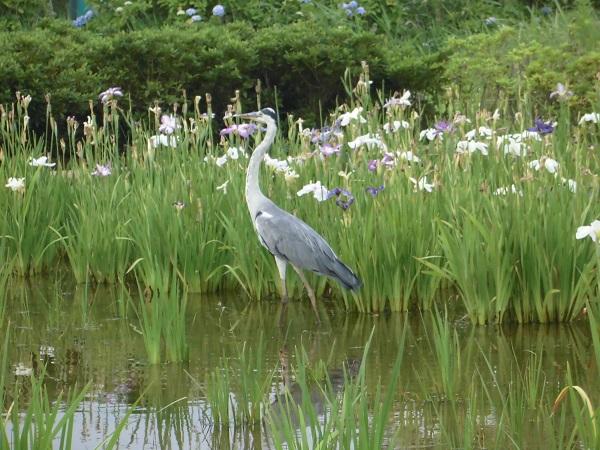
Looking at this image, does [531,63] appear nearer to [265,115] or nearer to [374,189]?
[265,115]

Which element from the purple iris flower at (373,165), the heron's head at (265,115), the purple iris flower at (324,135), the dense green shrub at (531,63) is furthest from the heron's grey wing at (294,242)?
the dense green shrub at (531,63)

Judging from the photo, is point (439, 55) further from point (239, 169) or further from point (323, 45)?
point (239, 169)

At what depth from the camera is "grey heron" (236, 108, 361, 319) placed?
604 cm

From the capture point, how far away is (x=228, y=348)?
5.60m

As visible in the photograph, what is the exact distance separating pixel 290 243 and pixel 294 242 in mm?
22

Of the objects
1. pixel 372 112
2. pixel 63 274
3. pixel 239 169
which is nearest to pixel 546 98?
pixel 372 112

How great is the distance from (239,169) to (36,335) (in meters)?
1.97

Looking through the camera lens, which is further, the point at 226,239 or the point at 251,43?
the point at 251,43

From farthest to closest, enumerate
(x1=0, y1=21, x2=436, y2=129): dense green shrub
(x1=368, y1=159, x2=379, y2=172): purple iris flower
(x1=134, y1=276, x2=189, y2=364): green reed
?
(x1=0, y1=21, x2=436, y2=129): dense green shrub < (x1=368, y1=159, x2=379, y2=172): purple iris flower < (x1=134, y1=276, x2=189, y2=364): green reed

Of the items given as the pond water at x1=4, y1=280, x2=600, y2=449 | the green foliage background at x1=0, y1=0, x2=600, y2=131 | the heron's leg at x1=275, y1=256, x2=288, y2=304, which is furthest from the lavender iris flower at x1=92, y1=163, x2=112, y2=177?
the green foliage background at x1=0, y1=0, x2=600, y2=131

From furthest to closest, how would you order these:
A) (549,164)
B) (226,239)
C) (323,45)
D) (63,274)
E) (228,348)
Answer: (323,45) → (63,274) → (226,239) → (549,164) → (228,348)

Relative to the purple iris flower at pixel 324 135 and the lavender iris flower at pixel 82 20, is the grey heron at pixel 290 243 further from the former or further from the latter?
the lavender iris flower at pixel 82 20

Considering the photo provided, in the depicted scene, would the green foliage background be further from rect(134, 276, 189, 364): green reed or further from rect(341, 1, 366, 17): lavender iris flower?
rect(134, 276, 189, 364): green reed

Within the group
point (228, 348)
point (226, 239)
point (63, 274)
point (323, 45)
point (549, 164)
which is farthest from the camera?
point (323, 45)
